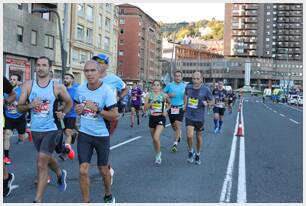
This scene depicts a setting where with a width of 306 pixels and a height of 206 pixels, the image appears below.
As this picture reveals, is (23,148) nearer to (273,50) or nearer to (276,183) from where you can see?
(276,183)

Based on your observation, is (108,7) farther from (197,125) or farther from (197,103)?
(197,125)

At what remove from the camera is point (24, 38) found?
3412cm

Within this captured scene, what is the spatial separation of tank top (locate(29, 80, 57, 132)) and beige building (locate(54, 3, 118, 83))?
122ft

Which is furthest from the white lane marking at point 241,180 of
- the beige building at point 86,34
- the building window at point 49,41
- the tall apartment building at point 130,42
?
the tall apartment building at point 130,42

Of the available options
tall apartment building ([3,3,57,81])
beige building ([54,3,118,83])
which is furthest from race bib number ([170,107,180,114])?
beige building ([54,3,118,83])

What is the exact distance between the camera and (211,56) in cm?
16562

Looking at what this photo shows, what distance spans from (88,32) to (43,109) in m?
47.8

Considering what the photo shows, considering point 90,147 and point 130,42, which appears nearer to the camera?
point 90,147

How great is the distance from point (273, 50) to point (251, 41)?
26.5 ft

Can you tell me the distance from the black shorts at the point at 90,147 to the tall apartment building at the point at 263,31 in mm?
148957

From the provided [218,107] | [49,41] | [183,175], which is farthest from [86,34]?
[183,175]

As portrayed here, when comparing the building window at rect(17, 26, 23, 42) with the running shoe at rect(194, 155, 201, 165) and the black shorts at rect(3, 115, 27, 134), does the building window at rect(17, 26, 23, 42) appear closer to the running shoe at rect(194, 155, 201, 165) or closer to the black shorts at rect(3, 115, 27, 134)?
the black shorts at rect(3, 115, 27, 134)

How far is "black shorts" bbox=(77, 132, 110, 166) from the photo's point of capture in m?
5.45

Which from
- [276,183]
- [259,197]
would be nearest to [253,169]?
[276,183]
